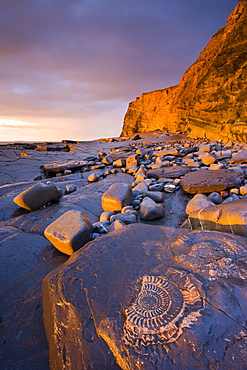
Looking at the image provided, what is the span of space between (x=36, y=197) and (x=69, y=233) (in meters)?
1.33

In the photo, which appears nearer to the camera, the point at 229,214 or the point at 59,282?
the point at 59,282

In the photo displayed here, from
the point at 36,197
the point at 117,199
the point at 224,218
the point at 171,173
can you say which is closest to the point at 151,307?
the point at 224,218

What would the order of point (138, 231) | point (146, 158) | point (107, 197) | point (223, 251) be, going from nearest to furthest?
point (223, 251), point (138, 231), point (107, 197), point (146, 158)

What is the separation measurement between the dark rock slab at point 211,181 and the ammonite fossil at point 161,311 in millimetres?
1927

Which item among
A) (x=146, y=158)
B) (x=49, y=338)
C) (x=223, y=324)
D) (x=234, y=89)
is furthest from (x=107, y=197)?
(x=234, y=89)

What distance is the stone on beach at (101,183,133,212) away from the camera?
232cm

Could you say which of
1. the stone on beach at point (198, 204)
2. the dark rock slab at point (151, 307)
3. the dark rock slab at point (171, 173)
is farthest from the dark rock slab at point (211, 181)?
the dark rock slab at point (151, 307)

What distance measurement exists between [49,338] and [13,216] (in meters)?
2.09

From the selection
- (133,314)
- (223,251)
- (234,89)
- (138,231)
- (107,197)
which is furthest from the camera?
(234,89)

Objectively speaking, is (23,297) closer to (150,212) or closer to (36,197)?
(150,212)

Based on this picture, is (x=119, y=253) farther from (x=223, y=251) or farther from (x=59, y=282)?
(x=223, y=251)

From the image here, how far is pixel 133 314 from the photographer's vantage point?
29.4 inches

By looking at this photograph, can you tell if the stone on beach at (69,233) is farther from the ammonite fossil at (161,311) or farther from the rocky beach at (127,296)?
the ammonite fossil at (161,311)

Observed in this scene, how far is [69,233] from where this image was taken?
4.94ft
